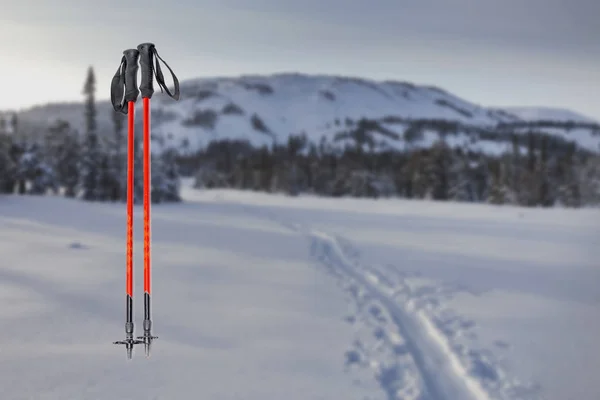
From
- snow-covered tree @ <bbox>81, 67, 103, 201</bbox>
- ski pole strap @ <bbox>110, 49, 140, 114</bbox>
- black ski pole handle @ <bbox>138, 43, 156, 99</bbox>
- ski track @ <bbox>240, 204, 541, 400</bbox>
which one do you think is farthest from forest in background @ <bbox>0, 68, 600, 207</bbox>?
black ski pole handle @ <bbox>138, 43, 156, 99</bbox>

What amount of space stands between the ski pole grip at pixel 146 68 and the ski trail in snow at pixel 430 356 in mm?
4808

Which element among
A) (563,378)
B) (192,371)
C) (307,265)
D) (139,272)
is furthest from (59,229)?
(563,378)

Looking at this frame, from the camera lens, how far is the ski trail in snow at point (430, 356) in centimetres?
497

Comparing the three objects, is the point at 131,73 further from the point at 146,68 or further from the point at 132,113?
the point at 132,113

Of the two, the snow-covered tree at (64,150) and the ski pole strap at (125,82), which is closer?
the ski pole strap at (125,82)

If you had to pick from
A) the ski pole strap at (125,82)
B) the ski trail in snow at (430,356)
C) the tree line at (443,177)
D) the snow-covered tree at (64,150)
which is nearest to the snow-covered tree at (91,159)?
the snow-covered tree at (64,150)

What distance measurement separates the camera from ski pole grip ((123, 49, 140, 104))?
524 centimetres

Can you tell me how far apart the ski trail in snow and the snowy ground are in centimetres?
2

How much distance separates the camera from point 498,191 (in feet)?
173

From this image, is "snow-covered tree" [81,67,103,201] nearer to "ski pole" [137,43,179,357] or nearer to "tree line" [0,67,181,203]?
"tree line" [0,67,181,203]

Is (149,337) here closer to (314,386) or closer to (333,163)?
(314,386)

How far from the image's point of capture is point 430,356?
19.3 ft

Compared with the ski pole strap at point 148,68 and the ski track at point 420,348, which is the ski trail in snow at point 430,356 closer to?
the ski track at point 420,348

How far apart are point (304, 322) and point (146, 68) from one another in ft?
14.5
